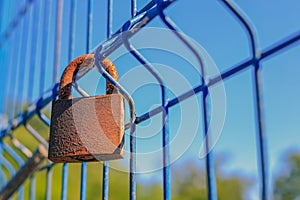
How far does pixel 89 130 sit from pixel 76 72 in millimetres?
116

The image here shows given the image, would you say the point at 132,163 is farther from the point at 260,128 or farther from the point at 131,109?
the point at 260,128

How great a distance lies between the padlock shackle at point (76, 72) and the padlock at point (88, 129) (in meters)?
0.03

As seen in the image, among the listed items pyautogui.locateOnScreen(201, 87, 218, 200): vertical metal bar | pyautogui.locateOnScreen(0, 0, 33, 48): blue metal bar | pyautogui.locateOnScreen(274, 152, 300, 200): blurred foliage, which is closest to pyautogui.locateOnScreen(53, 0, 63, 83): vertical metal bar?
pyautogui.locateOnScreen(0, 0, 33, 48): blue metal bar

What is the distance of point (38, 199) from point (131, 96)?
238 inches

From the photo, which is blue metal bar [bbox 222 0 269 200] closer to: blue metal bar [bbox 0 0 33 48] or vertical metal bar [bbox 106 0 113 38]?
vertical metal bar [bbox 106 0 113 38]

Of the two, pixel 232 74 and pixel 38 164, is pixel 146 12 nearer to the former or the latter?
pixel 232 74

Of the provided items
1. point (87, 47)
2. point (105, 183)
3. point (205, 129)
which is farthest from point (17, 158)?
point (205, 129)

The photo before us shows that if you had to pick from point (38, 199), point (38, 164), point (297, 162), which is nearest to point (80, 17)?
point (38, 164)

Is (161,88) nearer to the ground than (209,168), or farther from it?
farther from it

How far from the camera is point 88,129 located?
522 mm

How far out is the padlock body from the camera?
0.51 m

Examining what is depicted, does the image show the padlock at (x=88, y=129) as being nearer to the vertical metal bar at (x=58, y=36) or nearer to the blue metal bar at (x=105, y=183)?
the blue metal bar at (x=105, y=183)

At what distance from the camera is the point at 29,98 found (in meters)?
1.39

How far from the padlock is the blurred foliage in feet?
25.3
